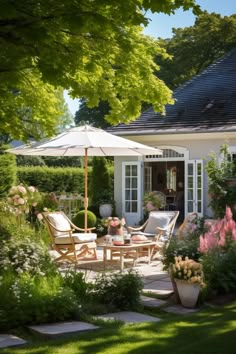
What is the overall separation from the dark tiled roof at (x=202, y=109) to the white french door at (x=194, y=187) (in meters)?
1.15

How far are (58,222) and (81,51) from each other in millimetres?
5835

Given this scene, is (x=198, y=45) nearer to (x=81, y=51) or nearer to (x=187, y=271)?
(x=187, y=271)

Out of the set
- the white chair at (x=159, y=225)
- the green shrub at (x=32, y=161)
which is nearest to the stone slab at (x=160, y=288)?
the white chair at (x=159, y=225)

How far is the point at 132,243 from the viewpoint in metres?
10.9

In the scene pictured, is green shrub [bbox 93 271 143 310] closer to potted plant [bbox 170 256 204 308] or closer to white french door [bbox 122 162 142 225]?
potted plant [bbox 170 256 204 308]

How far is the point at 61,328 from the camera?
19.1 feet

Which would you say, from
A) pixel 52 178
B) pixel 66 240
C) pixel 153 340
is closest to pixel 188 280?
pixel 153 340

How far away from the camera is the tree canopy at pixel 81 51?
4.94 metres

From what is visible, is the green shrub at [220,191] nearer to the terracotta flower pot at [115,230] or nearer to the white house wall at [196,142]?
the terracotta flower pot at [115,230]

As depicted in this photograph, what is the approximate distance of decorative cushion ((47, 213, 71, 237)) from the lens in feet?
36.3

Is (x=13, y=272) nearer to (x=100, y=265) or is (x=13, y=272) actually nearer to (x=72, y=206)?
(x=100, y=265)

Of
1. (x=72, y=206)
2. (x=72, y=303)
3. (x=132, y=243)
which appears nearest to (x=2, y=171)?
(x=72, y=206)

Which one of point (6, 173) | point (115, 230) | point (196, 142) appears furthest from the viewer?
point (6, 173)

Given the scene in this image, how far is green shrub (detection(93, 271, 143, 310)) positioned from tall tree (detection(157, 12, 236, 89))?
22.2 m
